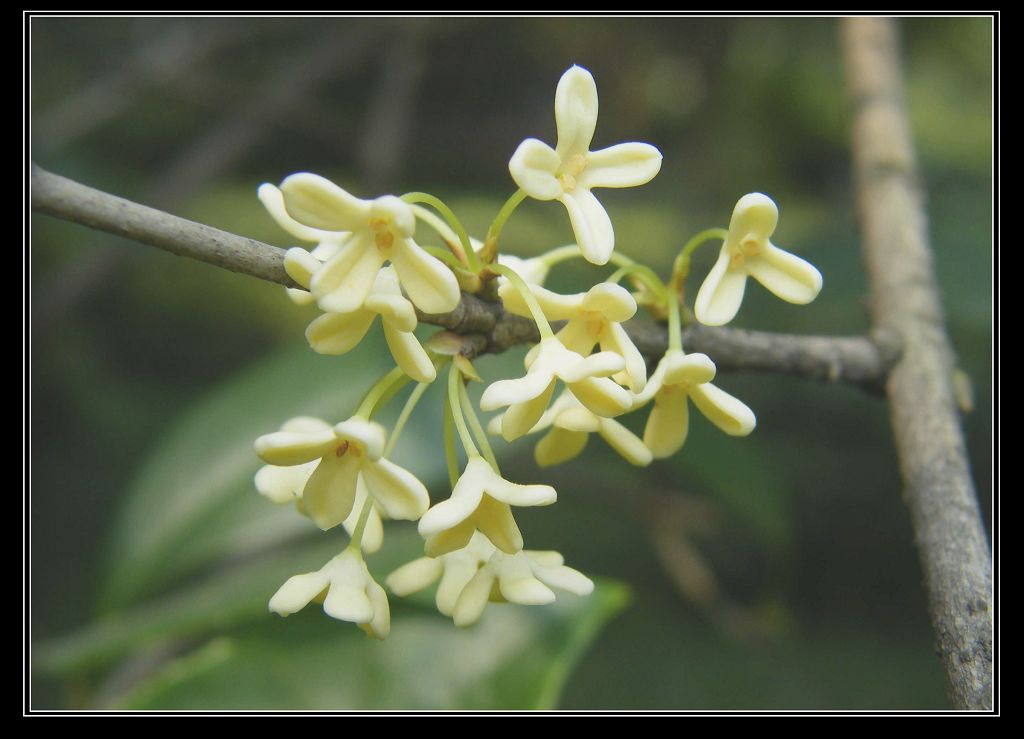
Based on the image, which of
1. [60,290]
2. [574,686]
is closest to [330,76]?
Answer: [60,290]

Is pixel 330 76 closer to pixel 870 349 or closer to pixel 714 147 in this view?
pixel 714 147

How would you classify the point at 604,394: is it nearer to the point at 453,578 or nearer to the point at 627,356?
the point at 627,356

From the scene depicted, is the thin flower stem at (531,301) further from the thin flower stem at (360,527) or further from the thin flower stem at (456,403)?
the thin flower stem at (360,527)

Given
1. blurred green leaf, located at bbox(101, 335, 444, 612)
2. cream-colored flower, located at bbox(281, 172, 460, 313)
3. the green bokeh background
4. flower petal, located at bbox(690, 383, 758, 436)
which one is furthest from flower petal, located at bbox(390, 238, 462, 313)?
blurred green leaf, located at bbox(101, 335, 444, 612)

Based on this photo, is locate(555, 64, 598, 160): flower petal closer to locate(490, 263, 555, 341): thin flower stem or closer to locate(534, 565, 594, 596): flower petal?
locate(490, 263, 555, 341): thin flower stem

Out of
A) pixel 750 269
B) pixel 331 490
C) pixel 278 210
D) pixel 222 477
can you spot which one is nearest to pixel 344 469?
pixel 331 490
